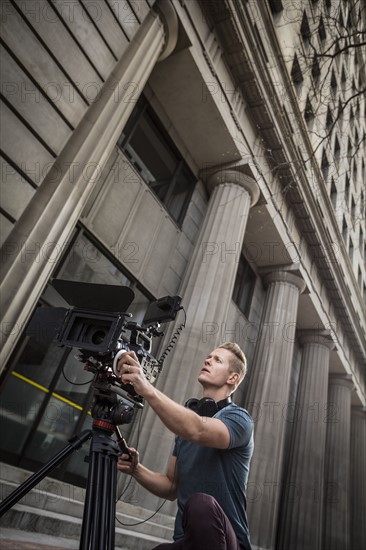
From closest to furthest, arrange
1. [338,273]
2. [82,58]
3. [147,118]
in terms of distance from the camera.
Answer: [82,58], [147,118], [338,273]

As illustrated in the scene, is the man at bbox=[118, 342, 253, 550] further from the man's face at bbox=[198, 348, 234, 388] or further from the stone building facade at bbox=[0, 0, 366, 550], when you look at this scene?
the stone building facade at bbox=[0, 0, 366, 550]

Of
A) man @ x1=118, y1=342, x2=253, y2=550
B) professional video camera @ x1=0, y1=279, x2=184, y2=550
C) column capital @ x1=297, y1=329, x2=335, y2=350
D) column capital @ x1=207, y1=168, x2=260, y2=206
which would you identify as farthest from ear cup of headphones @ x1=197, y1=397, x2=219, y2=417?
column capital @ x1=297, y1=329, x2=335, y2=350

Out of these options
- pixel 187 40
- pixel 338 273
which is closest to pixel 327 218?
pixel 338 273

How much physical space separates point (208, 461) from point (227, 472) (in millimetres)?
116

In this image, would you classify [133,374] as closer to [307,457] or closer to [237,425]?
[237,425]

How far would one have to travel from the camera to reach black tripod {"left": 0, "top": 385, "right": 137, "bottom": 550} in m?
1.64

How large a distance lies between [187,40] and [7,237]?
243 inches

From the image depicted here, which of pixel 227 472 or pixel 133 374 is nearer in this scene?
pixel 133 374

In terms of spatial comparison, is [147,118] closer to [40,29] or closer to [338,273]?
[40,29]

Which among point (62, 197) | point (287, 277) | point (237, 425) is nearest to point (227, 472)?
point (237, 425)

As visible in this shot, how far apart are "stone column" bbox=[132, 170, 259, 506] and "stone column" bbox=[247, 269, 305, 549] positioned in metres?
3.90

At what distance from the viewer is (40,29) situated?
4.47 m

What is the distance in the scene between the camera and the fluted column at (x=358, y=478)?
19219 mm

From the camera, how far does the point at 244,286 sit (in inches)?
518
